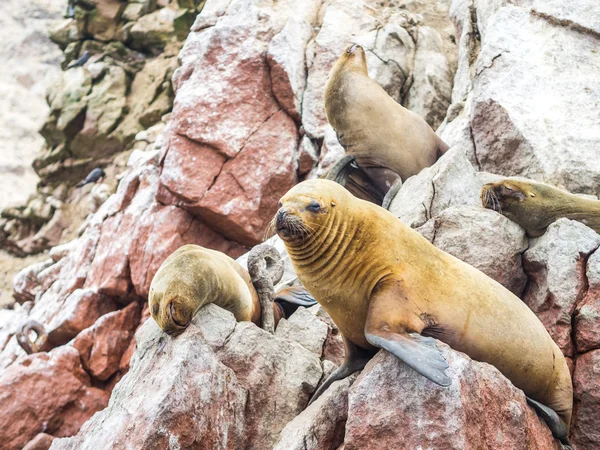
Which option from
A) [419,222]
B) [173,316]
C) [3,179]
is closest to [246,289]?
[173,316]

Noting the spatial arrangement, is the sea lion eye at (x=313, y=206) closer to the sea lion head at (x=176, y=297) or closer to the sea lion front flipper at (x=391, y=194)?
the sea lion head at (x=176, y=297)

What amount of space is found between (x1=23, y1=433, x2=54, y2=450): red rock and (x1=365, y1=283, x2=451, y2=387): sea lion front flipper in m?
5.69

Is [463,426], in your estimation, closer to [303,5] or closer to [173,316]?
[173,316]

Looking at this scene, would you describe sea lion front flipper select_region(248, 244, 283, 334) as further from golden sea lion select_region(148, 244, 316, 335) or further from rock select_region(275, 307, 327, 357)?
rock select_region(275, 307, 327, 357)

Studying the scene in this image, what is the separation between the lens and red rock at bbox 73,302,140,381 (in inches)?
367

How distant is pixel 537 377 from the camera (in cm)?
364

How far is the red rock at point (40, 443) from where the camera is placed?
7.45 meters

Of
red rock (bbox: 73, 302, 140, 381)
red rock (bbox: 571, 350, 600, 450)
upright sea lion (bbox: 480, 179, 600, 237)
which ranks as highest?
upright sea lion (bbox: 480, 179, 600, 237)

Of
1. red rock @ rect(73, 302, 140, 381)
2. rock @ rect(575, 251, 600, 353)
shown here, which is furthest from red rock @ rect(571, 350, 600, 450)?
red rock @ rect(73, 302, 140, 381)

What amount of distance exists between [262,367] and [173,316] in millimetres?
739

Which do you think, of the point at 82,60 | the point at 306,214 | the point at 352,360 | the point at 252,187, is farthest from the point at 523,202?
the point at 82,60

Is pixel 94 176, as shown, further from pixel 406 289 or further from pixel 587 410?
pixel 587 410

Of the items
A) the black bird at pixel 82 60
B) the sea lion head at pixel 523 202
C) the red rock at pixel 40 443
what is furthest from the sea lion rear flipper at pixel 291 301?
the black bird at pixel 82 60

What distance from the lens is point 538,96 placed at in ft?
22.0
